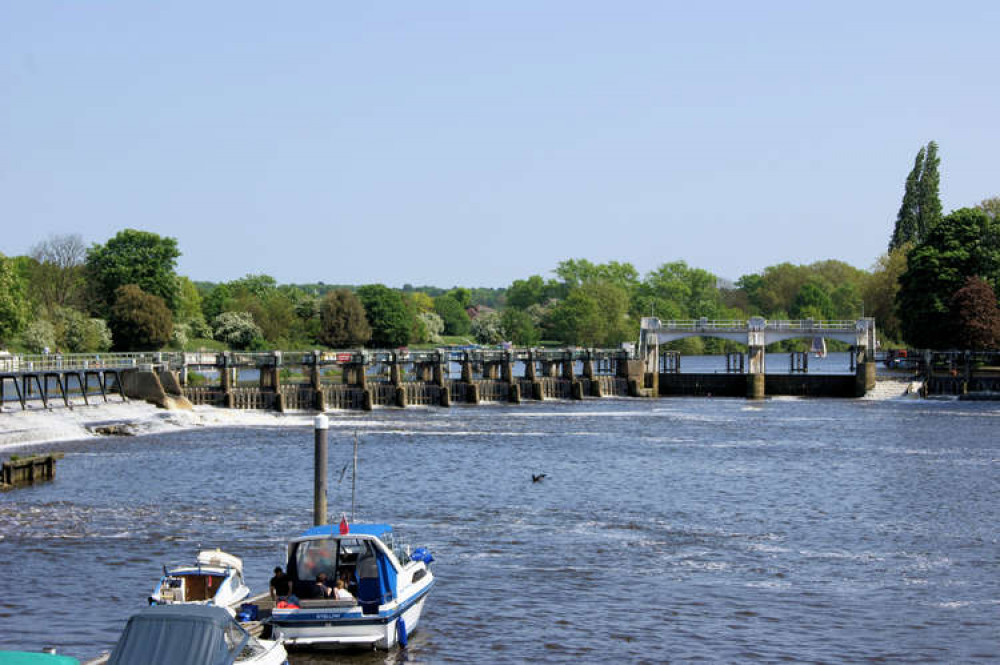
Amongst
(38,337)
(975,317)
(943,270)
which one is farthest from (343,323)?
(975,317)

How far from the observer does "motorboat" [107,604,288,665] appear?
21766 mm

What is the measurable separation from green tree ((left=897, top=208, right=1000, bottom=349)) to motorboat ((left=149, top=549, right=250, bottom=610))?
117 metres

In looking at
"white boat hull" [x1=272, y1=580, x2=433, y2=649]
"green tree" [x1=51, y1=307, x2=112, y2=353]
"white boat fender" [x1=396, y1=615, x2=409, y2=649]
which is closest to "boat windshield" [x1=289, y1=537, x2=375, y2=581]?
"white boat hull" [x1=272, y1=580, x2=433, y2=649]

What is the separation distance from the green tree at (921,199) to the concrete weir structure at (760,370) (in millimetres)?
63297

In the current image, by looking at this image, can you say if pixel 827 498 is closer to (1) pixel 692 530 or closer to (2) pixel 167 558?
(1) pixel 692 530

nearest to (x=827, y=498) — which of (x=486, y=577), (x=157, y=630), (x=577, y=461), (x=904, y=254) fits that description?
(x=577, y=461)

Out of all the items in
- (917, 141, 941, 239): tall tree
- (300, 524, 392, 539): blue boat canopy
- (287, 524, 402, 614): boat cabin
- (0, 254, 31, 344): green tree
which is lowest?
(287, 524, 402, 614): boat cabin

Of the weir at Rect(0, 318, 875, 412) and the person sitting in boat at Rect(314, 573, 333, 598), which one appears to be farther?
the weir at Rect(0, 318, 875, 412)

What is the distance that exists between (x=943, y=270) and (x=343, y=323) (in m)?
89.4

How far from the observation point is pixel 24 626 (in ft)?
104

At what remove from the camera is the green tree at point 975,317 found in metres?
130

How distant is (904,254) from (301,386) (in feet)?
358

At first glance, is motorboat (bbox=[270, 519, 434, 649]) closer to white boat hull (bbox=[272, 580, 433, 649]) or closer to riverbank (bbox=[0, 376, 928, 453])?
white boat hull (bbox=[272, 580, 433, 649])

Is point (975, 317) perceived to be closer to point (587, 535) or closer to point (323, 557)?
point (587, 535)
